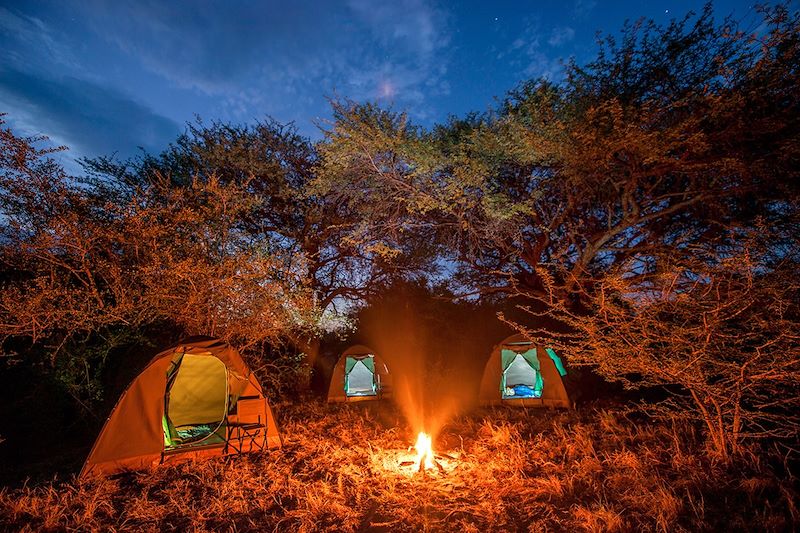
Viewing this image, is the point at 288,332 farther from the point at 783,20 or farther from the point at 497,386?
the point at 783,20

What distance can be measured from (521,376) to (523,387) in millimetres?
730

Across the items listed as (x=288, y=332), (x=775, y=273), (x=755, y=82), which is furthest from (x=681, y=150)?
(x=288, y=332)

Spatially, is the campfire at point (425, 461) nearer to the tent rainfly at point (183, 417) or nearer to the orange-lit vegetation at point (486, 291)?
the orange-lit vegetation at point (486, 291)

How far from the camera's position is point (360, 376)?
38.9 ft

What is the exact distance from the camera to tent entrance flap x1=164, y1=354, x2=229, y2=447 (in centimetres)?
695

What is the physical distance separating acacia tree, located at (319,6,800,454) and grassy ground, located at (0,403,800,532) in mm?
986

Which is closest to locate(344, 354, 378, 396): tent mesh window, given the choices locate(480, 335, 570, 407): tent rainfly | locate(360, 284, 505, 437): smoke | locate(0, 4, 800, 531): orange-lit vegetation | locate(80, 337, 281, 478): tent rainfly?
locate(0, 4, 800, 531): orange-lit vegetation

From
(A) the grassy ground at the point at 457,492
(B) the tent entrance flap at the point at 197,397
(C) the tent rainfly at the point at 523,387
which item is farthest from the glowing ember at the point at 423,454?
(C) the tent rainfly at the point at 523,387

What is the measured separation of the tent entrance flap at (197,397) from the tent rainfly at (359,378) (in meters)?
3.93

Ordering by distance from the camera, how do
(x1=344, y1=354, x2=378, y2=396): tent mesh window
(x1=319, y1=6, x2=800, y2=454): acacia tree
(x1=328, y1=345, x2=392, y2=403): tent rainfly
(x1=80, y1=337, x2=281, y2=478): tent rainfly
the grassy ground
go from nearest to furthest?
the grassy ground < (x1=80, y1=337, x2=281, y2=478): tent rainfly < (x1=319, y1=6, x2=800, y2=454): acacia tree < (x1=328, y1=345, x2=392, y2=403): tent rainfly < (x1=344, y1=354, x2=378, y2=396): tent mesh window

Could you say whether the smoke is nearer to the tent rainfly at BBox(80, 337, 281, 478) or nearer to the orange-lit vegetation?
the orange-lit vegetation

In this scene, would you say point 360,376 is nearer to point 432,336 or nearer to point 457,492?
point 432,336

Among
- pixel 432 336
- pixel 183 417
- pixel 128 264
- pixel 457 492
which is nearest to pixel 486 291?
pixel 432 336

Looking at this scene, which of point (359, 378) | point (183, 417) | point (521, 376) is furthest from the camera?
point (359, 378)
